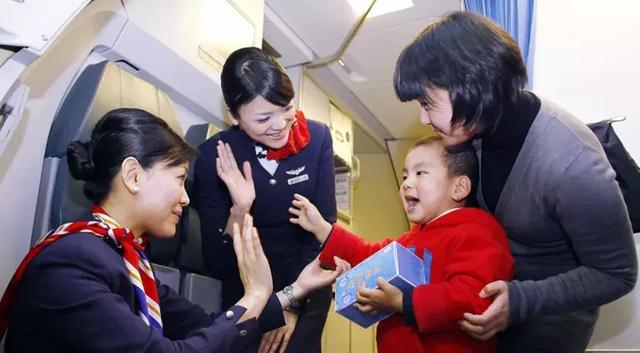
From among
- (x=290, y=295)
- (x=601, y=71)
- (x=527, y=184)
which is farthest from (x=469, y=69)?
(x=290, y=295)

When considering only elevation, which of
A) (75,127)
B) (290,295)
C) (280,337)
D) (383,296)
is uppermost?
(75,127)

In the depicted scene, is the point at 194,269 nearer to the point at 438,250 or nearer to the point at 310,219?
the point at 310,219

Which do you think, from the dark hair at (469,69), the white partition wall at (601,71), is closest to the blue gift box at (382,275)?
the dark hair at (469,69)

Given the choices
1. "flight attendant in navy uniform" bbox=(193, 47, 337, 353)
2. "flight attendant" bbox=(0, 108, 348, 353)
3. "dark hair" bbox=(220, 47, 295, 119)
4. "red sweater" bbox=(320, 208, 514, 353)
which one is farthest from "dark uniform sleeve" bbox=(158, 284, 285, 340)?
"dark hair" bbox=(220, 47, 295, 119)

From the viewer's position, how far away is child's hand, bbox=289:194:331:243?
1.47m

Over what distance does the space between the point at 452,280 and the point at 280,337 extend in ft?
1.82

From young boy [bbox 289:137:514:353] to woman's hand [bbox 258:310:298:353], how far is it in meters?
0.20

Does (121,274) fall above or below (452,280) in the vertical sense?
above

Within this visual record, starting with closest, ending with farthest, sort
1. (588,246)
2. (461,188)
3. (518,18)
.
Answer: (588,246) → (461,188) → (518,18)

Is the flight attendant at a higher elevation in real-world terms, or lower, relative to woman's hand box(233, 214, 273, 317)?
higher

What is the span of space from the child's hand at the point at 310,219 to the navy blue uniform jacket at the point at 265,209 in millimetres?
53

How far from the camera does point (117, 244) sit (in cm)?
99

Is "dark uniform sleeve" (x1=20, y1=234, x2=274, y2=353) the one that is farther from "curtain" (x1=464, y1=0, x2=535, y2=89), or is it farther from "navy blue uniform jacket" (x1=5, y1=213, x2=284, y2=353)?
"curtain" (x1=464, y1=0, x2=535, y2=89)

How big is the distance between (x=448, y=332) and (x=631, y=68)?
3.12ft
